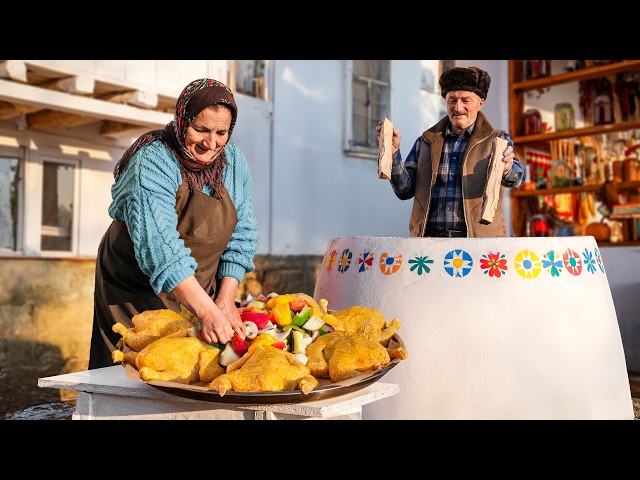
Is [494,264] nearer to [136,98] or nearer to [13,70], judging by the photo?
[13,70]

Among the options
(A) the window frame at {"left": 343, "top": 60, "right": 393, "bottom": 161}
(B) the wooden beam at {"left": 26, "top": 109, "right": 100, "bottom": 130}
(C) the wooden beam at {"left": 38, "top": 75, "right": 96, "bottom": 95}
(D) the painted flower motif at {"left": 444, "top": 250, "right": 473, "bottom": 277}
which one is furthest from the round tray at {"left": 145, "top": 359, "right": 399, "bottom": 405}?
(A) the window frame at {"left": 343, "top": 60, "right": 393, "bottom": 161}

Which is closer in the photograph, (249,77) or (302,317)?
(302,317)

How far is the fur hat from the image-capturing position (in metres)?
2.87

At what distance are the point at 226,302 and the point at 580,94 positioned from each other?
22.6ft

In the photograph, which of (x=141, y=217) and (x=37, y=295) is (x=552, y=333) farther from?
(x=37, y=295)

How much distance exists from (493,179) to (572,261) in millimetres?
419

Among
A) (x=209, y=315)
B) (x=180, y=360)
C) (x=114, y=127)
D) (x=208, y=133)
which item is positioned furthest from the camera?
(x=114, y=127)

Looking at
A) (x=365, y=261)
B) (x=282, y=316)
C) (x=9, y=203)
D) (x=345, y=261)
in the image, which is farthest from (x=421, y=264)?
(x=9, y=203)

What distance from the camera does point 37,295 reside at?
643 cm

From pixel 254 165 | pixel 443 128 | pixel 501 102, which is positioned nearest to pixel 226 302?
pixel 443 128

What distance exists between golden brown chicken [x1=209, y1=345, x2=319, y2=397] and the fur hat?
1.66 metres

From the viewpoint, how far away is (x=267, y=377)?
5.07 feet

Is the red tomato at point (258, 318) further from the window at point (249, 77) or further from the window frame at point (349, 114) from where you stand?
the window frame at point (349, 114)
